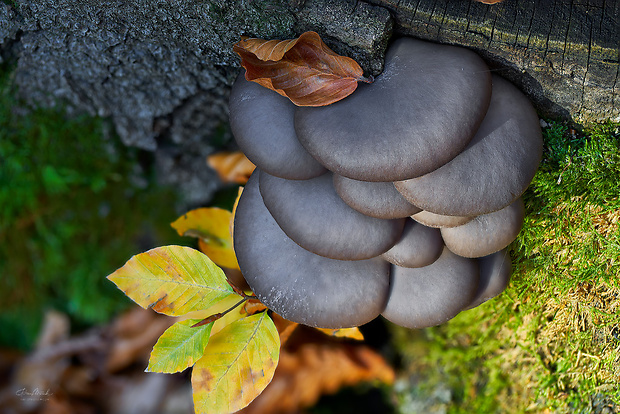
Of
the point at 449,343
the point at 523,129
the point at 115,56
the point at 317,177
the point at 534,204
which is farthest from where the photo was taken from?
the point at 449,343

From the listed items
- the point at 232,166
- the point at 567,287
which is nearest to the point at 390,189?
the point at 567,287

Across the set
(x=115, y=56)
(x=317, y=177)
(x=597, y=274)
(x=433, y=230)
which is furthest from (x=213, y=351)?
(x=597, y=274)

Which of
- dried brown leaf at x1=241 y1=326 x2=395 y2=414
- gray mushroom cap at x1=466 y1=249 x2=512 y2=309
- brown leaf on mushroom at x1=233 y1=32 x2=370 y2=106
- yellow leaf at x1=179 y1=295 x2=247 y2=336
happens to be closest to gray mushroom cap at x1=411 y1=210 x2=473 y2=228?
gray mushroom cap at x1=466 y1=249 x2=512 y2=309

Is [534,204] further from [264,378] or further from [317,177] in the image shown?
[264,378]

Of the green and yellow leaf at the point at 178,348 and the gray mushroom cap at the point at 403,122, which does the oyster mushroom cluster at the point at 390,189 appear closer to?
the gray mushroom cap at the point at 403,122

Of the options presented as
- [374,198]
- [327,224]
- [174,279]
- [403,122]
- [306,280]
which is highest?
[403,122]

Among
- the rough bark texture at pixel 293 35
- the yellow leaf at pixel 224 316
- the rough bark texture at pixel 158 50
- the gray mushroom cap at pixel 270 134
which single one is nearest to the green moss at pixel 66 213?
the rough bark texture at pixel 158 50

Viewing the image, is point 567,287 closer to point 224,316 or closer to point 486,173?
point 486,173

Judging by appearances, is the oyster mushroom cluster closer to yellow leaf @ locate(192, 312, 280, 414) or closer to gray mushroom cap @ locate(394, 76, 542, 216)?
gray mushroom cap @ locate(394, 76, 542, 216)
